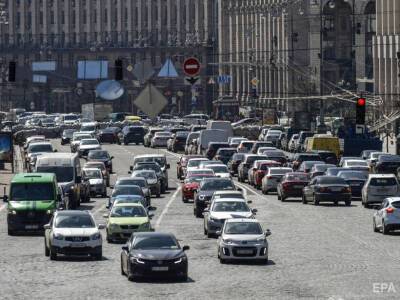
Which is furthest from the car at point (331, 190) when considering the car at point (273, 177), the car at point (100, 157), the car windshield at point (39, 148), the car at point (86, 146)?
the car at point (86, 146)

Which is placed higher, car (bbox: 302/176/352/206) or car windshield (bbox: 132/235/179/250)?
car windshield (bbox: 132/235/179/250)

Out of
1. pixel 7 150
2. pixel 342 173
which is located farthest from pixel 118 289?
pixel 7 150

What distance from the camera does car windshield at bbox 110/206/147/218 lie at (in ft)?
168

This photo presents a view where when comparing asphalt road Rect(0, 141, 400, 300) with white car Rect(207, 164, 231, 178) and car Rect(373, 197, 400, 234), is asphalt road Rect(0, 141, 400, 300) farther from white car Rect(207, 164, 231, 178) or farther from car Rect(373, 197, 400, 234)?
white car Rect(207, 164, 231, 178)

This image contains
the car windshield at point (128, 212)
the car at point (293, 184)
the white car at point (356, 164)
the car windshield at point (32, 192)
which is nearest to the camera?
the car windshield at point (128, 212)

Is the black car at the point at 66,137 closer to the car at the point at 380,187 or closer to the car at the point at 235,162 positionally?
the car at the point at 235,162

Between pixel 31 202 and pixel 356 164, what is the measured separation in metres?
29.1

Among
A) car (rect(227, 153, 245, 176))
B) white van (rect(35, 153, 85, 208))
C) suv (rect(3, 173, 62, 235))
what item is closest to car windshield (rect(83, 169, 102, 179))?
white van (rect(35, 153, 85, 208))

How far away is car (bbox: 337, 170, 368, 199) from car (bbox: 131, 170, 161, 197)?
7.68 meters

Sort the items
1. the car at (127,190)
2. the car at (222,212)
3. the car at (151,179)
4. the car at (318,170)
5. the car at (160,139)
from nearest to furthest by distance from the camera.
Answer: the car at (222,212) < the car at (127,190) < the car at (151,179) < the car at (318,170) < the car at (160,139)

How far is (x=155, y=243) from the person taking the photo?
40156 millimetres

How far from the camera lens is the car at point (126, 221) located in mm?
50594

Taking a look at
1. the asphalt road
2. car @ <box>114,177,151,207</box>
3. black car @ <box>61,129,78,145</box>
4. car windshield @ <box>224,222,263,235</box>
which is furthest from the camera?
black car @ <box>61,129,78,145</box>

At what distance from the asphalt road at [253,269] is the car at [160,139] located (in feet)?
206
